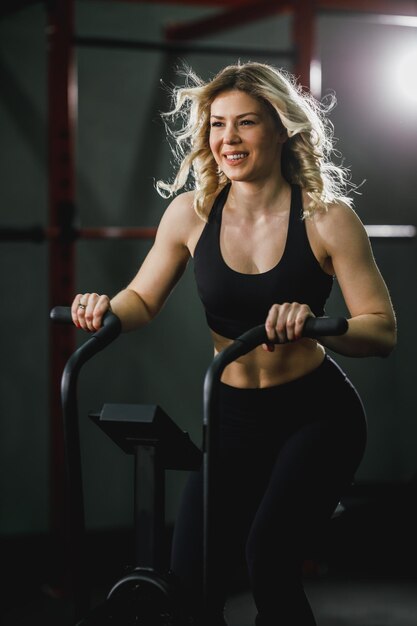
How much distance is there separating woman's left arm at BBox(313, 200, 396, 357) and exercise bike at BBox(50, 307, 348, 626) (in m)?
0.23

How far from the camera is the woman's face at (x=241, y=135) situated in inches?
81.1

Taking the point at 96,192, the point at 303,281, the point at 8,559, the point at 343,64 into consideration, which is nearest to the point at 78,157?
the point at 96,192

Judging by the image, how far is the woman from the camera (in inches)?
75.3

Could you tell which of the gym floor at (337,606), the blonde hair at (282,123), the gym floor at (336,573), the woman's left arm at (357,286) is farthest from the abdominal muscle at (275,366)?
the gym floor at (337,606)

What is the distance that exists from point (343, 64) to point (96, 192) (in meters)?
1.22

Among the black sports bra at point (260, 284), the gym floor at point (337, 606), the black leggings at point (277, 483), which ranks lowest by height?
the gym floor at point (337, 606)

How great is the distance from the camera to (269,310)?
1948mm

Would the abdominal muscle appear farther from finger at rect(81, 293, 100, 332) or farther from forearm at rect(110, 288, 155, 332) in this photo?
finger at rect(81, 293, 100, 332)

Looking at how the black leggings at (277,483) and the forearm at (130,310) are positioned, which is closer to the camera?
the black leggings at (277,483)

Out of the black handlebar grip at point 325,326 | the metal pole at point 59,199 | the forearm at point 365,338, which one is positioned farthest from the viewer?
the metal pole at point 59,199

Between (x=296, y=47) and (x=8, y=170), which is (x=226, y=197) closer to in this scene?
(x=296, y=47)

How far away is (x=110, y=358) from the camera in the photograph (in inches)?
160

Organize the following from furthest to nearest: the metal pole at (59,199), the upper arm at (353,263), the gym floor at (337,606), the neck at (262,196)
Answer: the metal pole at (59,199), the gym floor at (337,606), the neck at (262,196), the upper arm at (353,263)

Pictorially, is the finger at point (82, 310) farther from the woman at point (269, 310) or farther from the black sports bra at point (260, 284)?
the black sports bra at point (260, 284)
